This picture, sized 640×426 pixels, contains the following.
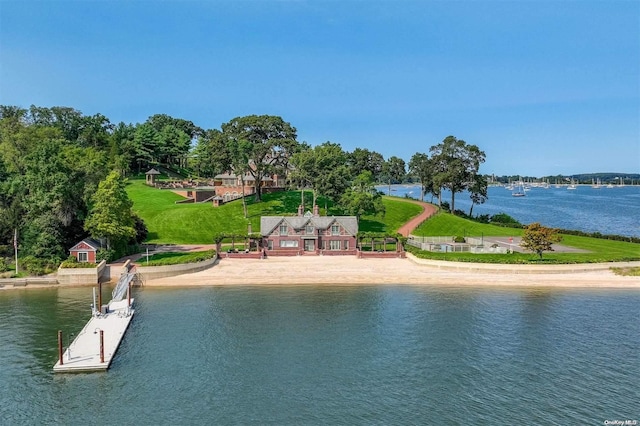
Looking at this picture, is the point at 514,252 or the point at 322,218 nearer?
the point at 514,252

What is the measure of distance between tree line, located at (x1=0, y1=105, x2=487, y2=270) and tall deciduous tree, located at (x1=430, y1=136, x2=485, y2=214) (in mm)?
224

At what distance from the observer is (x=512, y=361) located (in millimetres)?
34812

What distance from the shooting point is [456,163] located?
105m

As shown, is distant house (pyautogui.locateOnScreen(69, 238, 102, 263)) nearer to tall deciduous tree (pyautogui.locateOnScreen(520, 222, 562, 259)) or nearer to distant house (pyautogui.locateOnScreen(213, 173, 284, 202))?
distant house (pyautogui.locateOnScreen(213, 173, 284, 202))

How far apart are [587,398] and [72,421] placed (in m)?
30.7

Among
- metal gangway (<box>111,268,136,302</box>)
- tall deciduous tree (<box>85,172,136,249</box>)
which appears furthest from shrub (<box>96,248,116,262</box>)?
metal gangway (<box>111,268,136,302</box>)

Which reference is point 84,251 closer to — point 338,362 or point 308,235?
point 308,235

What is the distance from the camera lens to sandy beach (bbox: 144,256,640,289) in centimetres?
5856

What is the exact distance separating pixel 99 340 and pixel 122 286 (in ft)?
49.8

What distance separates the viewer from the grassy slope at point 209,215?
83.1m

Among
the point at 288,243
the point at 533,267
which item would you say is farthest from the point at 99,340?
the point at 533,267

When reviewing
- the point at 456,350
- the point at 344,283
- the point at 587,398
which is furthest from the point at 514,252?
the point at 587,398

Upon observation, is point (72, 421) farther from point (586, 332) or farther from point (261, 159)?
point (261, 159)

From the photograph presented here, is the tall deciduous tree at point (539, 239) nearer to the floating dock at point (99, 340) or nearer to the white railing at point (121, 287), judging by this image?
the floating dock at point (99, 340)
